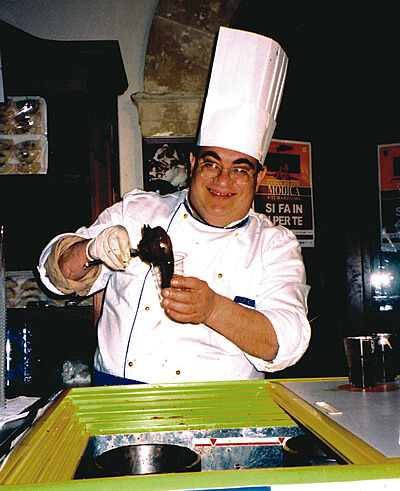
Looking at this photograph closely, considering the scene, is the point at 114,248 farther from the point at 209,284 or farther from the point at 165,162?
the point at 165,162

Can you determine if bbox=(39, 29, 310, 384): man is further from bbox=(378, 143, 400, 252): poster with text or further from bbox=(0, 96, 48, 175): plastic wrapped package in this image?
bbox=(378, 143, 400, 252): poster with text

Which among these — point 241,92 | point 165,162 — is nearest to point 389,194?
point 165,162

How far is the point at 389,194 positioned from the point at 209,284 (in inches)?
72.5

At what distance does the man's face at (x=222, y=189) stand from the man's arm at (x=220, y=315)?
441 mm

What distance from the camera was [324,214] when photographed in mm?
2926

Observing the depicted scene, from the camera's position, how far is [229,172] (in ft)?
5.08

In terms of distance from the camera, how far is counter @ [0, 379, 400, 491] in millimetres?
501

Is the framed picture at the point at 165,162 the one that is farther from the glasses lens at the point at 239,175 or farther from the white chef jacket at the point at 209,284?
the glasses lens at the point at 239,175

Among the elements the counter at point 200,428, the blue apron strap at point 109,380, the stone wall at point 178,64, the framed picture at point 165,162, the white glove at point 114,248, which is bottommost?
the blue apron strap at point 109,380

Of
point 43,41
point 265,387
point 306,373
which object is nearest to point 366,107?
point 306,373

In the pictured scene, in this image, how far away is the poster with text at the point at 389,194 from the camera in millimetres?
2906

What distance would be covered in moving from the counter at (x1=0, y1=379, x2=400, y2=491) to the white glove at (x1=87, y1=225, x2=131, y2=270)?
37 cm

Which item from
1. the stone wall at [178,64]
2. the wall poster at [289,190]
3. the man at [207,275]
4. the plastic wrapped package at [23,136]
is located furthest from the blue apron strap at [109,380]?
the wall poster at [289,190]

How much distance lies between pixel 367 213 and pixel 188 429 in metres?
2.40
